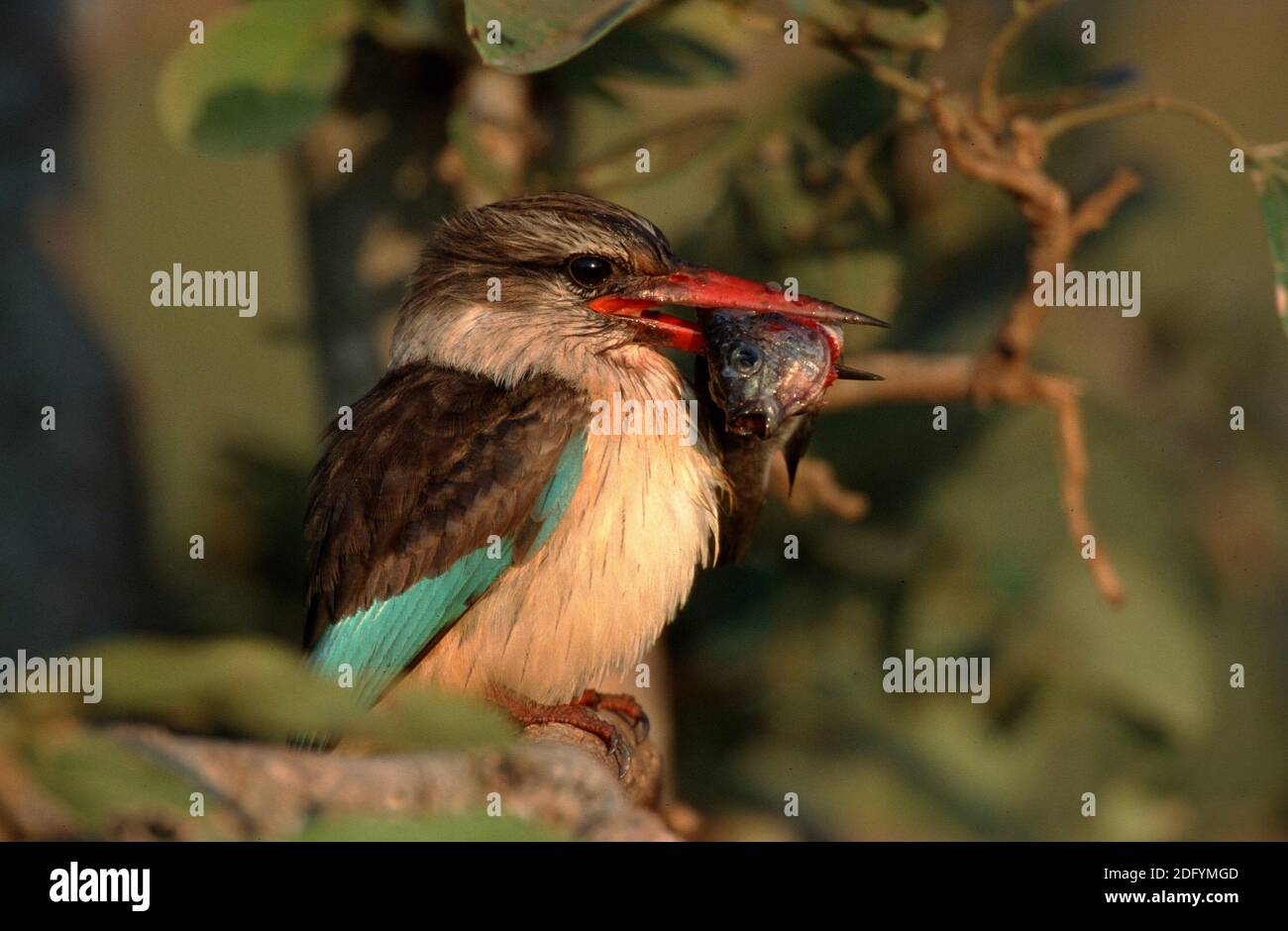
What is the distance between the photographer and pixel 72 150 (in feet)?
15.2

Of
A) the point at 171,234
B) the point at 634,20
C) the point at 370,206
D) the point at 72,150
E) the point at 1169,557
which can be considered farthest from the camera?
the point at 171,234

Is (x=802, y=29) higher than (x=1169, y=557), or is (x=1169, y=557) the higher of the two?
(x=802, y=29)

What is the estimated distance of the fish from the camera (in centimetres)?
243

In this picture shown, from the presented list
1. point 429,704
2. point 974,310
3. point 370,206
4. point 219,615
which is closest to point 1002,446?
point 974,310

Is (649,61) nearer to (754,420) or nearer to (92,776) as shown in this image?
(754,420)

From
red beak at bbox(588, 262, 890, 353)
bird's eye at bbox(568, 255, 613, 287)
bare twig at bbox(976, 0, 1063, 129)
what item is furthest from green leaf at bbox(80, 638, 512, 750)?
bare twig at bbox(976, 0, 1063, 129)

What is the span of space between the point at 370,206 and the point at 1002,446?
163 cm

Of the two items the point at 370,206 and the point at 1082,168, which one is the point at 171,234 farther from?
the point at 1082,168
